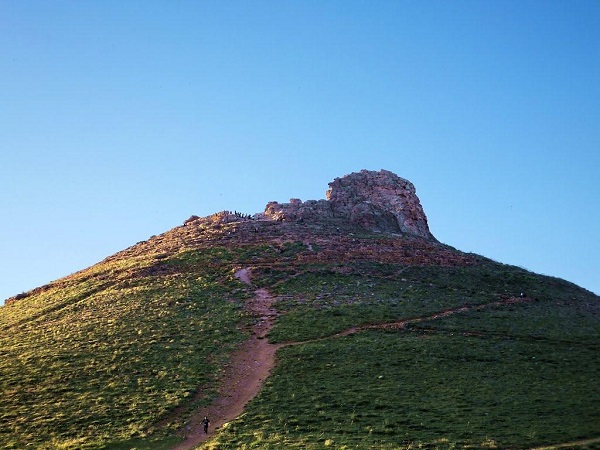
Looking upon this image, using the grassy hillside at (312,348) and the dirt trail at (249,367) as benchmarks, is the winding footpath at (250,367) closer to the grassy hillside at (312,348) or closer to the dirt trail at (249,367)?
the dirt trail at (249,367)

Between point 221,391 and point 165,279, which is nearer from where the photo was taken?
point 221,391

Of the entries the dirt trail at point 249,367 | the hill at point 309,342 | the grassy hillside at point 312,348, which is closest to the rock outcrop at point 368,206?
the hill at point 309,342

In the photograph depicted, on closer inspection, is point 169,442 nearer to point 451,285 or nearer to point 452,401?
point 452,401

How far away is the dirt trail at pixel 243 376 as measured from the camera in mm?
37806

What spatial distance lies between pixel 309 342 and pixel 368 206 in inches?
1320

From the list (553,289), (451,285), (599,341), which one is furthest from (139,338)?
(553,289)

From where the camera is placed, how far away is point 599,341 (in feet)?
170

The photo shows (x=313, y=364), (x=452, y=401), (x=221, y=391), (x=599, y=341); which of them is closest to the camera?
(x=452, y=401)

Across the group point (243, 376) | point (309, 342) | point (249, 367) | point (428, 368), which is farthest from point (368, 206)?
point (243, 376)

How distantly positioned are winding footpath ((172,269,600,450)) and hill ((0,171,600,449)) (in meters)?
0.26

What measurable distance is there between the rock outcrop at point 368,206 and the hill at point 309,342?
10.3 inches

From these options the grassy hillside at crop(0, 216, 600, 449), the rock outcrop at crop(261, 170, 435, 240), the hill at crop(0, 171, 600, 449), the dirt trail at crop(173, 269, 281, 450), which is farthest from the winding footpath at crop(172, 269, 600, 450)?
the rock outcrop at crop(261, 170, 435, 240)

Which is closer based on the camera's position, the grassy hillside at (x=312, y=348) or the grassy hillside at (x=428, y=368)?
the grassy hillside at (x=428, y=368)

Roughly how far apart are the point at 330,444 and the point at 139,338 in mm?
23338
